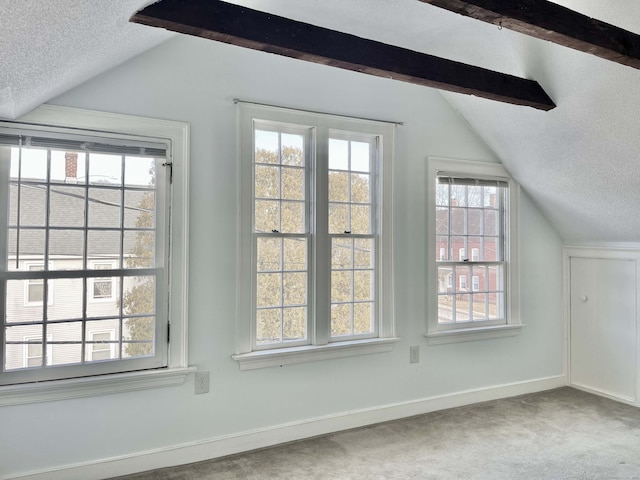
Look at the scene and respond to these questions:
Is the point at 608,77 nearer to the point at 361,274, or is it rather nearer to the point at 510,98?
the point at 510,98

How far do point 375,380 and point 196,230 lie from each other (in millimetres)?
1779

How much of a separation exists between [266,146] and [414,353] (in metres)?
2.01

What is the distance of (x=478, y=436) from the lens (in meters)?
3.28

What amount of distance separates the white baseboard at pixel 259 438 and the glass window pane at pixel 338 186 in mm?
1608

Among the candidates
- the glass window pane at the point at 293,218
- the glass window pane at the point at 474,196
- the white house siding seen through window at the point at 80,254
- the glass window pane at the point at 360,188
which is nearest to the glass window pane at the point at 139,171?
the white house siding seen through window at the point at 80,254

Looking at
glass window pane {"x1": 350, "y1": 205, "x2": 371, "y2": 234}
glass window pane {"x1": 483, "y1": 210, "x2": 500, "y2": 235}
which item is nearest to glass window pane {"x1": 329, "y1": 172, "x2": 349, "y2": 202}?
glass window pane {"x1": 350, "y1": 205, "x2": 371, "y2": 234}

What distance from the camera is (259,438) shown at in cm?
310

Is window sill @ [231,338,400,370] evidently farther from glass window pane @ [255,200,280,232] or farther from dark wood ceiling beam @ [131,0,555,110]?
dark wood ceiling beam @ [131,0,555,110]

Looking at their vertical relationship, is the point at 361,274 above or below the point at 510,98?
below

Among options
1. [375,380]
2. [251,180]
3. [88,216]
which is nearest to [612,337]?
[375,380]

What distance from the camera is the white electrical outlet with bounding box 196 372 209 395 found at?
294 cm

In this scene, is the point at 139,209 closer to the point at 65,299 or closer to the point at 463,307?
the point at 65,299

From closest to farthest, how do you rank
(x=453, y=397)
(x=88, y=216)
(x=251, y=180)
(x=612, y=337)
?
(x=88, y=216), (x=251, y=180), (x=453, y=397), (x=612, y=337)

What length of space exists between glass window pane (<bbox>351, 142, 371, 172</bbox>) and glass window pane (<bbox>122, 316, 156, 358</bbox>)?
6.03 ft
